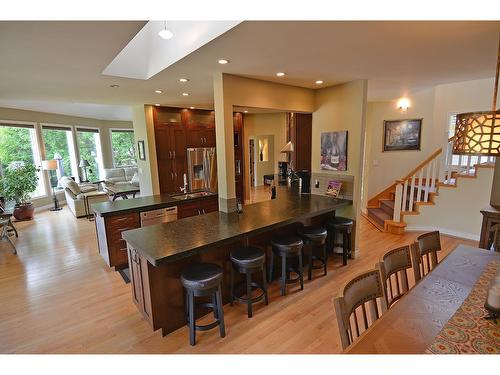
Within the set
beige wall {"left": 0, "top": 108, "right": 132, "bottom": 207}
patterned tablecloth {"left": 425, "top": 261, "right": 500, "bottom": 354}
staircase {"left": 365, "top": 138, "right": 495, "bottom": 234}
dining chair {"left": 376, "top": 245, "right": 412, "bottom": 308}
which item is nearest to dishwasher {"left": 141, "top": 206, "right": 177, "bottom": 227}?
dining chair {"left": 376, "top": 245, "right": 412, "bottom": 308}

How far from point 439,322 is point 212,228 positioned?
1.90m

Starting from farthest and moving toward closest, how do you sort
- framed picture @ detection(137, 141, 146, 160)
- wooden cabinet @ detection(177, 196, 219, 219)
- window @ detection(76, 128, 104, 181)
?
window @ detection(76, 128, 104, 181) < framed picture @ detection(137, 141, 146, 160) < wooden cabinet @ detection(177, 196, 219, 219)

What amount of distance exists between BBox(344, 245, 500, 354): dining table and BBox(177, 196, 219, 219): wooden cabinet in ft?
10.5

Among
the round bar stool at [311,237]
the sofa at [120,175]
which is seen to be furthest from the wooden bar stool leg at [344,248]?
the sofa at [120,175]

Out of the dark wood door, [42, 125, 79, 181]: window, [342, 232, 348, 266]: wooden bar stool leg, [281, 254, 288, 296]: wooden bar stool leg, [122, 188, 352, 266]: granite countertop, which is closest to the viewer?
[122, 188, 352, 266]: granite countertop

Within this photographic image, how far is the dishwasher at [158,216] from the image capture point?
3630 mm

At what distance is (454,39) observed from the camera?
6.93ft

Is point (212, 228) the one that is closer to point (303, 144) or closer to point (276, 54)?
point (276, 54)

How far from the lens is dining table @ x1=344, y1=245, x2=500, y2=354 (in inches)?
45.8

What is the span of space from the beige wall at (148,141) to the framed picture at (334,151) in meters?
3.54

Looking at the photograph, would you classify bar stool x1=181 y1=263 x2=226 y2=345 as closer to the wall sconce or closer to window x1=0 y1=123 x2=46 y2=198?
the wall sconce

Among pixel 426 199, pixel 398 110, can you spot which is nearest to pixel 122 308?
pixel 426 199
